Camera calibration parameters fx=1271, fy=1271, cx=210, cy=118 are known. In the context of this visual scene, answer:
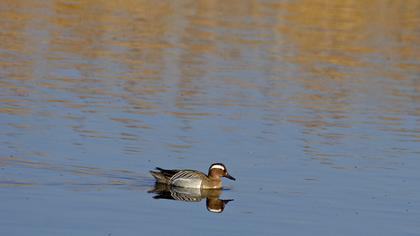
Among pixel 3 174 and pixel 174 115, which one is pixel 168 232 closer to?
pixel 3 174

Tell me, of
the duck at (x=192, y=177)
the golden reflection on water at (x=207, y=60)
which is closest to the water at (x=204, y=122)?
the golden reflection on water at (x=207, y=60)

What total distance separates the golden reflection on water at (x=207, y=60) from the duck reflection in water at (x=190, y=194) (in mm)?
2056

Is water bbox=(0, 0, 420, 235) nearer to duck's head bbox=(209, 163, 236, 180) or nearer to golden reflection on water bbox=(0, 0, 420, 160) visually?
golden reflection on water bbox=(0, 0, 420, 160)

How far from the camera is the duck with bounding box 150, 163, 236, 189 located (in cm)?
1466

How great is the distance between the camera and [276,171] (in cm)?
1566

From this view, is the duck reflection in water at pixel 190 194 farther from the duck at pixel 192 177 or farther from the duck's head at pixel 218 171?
the duck's head at pixel 218 171

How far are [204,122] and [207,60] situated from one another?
7512mm

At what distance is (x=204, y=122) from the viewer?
18906 mm

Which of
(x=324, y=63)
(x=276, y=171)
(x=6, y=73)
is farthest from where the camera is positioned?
(x=324, y=63)

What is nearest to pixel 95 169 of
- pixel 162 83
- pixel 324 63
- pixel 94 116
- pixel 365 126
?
pixel 94 116

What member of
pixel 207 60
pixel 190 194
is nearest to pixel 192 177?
pixel 190 194

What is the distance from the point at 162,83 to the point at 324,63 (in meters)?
5.74

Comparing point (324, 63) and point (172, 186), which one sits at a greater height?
point (324, 63)

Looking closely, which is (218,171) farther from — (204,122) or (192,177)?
(204,122)
